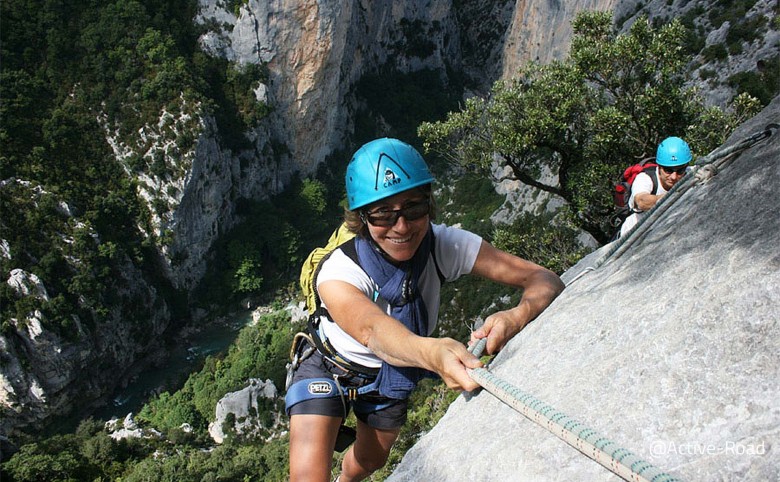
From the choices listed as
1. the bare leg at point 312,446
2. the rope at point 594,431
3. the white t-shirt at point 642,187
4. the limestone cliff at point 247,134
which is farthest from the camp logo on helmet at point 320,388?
the limestone cliff at point 247,134

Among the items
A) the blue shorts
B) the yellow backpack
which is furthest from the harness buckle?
the yellow backpack

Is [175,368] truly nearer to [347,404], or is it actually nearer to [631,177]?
[631,177]

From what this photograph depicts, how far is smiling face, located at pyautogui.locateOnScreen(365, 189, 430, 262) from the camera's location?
262cm

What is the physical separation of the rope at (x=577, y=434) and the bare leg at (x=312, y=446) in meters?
1.43

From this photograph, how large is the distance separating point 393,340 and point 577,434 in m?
0.87

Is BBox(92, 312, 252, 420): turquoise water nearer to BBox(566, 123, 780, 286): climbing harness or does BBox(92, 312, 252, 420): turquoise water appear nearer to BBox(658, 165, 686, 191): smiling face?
BBox(658, 165, 686, 191): smiling face

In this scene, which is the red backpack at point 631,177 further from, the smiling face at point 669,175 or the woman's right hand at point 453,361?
the woman's right hand at point 453,361

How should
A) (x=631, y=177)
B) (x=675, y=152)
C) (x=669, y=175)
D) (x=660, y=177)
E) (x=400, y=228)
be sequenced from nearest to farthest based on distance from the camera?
(x=400, y=228) → (x=675, y=152) → (x=669, y=175) → (x=660, y=177) → (x=631, y=177)

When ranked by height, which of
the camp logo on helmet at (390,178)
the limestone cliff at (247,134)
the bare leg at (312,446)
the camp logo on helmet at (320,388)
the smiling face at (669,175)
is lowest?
the bare leg at (312,446)

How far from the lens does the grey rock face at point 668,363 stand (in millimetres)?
1592

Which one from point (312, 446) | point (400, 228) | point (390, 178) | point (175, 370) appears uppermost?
point (175, 370)

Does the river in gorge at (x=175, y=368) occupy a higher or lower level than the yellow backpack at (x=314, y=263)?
higher

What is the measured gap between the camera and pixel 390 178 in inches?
104

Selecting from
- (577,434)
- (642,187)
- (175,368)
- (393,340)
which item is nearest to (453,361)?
(393,340)
